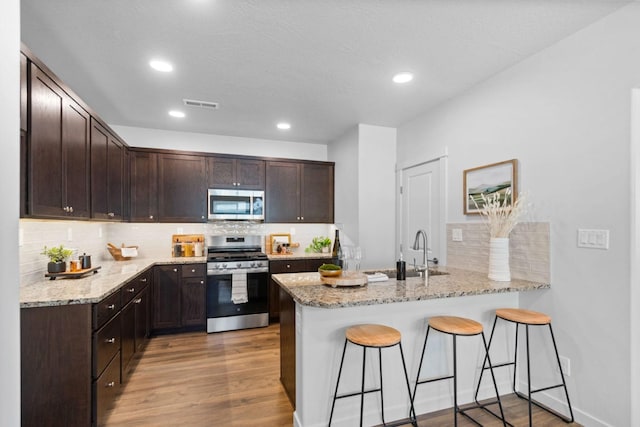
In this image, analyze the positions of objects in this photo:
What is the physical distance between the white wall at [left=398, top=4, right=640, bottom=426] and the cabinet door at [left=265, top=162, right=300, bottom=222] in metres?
2.81

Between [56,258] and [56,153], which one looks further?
[56,258]

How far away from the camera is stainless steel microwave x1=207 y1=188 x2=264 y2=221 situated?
4230mm

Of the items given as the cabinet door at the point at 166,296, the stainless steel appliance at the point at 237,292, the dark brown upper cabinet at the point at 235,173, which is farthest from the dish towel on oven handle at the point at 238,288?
the dark brown upper cabinet at the point at 235,173

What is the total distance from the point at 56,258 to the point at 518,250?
3.76m

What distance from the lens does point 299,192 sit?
15.3 ft

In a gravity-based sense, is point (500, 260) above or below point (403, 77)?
below

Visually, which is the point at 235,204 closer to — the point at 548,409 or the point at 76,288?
the point at 76,288

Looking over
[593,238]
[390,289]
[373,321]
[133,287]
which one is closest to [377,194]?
[390,289]

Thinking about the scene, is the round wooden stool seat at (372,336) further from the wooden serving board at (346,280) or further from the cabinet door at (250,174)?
the cabinet door at (250,174)

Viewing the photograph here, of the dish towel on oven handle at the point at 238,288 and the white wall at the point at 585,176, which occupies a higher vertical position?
the white wall at the point at 585,176

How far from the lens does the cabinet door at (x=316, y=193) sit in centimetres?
470

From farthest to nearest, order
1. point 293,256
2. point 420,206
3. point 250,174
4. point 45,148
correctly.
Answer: point 250,174
point 293,256
point 420,206
point 45,148

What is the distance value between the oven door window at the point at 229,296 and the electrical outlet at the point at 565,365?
10.1 feet

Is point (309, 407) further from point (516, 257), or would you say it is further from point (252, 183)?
point (252, 183)
